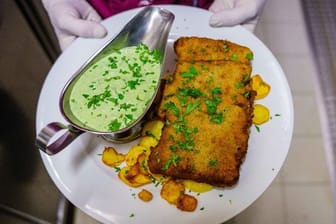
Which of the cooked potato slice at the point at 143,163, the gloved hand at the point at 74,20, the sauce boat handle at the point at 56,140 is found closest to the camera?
the sauce boat handle at the point at 56,140

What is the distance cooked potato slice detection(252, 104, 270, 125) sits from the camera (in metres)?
0.97

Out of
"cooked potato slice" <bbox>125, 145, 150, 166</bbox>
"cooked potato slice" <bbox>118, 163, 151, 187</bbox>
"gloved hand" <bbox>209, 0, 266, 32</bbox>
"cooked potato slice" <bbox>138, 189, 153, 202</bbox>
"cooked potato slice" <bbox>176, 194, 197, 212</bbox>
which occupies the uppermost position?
"gloved hand" <bbox>209, 0, 266, 32</bbox>

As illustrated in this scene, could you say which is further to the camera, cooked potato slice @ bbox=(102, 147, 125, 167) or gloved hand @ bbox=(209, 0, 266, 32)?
gloved hand @ bbox=(209, 0, 266, 32)

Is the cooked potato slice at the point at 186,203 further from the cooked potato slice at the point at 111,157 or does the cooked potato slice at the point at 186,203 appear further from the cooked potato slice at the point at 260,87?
the cooked potato slice at the point at 260,87

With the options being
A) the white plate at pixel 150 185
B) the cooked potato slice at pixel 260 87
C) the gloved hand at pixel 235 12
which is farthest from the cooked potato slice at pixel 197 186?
the gloved hand at pixel 235 12

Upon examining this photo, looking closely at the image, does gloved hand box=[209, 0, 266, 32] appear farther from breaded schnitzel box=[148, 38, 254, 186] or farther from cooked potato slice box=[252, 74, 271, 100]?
cooked potato slice box=[252, 74, 271, 100]

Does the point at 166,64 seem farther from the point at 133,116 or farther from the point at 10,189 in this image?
the point at 10,189

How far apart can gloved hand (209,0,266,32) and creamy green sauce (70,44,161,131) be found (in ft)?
0.75

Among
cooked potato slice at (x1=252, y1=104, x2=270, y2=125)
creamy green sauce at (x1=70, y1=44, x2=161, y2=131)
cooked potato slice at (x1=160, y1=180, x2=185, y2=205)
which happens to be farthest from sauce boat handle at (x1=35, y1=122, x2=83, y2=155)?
cooked potato slice at (x1=252, y1=104, x2=270, y2=125)

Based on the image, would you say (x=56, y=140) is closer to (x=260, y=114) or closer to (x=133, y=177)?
(x=133, y=177)

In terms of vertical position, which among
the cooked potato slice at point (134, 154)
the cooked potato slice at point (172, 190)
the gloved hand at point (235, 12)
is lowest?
the cooked potato slice at point (172, 190)

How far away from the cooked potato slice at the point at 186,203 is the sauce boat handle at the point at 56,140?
0.98 feet

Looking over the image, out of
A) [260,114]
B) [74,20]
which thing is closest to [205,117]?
[260,114]

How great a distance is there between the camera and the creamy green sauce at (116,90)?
3.01ft
